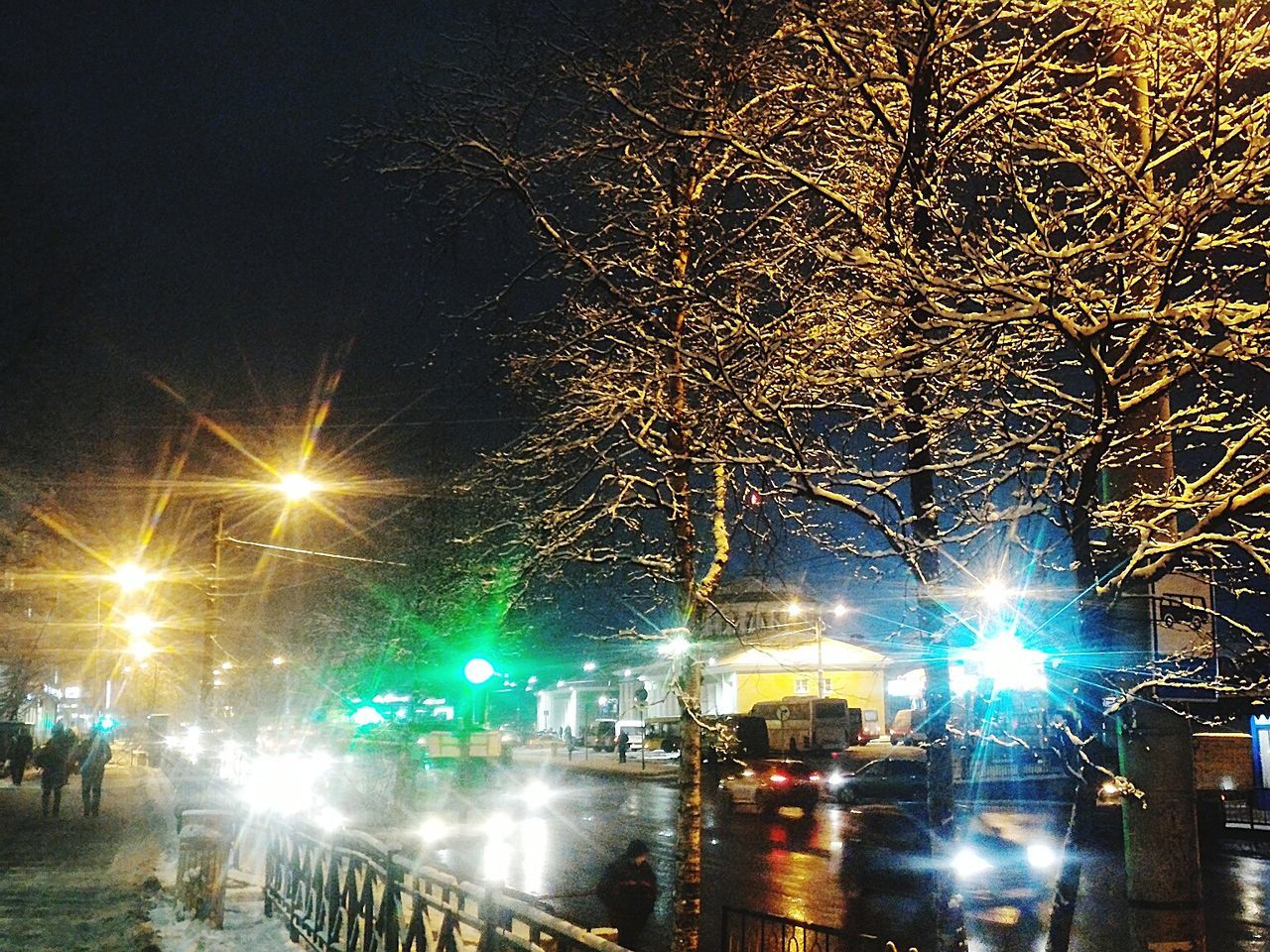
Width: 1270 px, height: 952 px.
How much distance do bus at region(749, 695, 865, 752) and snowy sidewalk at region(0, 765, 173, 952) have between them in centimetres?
2493

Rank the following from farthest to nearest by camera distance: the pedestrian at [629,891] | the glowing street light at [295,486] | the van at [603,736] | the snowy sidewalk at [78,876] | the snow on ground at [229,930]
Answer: the van at [603,736], the glowing street light at [295,486], the snowy sidewalk at [78,876], the snow on ground at [229,930], the pedestrian at [629,891]

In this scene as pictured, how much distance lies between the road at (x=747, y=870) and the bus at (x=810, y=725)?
38.8ft

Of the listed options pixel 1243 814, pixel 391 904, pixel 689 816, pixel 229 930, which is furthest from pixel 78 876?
pixel 1243 814

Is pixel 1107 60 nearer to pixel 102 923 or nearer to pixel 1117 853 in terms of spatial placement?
pixel 102 923

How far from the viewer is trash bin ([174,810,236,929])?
45.6 feet

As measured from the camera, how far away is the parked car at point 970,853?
1900 cm

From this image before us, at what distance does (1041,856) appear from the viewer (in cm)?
2308

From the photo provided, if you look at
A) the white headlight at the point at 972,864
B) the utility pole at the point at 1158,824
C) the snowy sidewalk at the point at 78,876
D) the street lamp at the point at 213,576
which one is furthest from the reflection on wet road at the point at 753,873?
the utility pole at the point at 1158,824

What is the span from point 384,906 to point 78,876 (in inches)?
399

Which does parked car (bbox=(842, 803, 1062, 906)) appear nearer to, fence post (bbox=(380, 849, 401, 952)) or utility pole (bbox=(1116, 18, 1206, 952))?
fence post (bbox=(380, 849, 401, 952))

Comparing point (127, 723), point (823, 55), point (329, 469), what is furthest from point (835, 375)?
point (127, 723)

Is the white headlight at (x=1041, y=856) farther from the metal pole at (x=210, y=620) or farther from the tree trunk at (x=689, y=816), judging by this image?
the metal pole at (x=210, y=620)

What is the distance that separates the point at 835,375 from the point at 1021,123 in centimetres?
190

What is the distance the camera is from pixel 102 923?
13.5 meters
